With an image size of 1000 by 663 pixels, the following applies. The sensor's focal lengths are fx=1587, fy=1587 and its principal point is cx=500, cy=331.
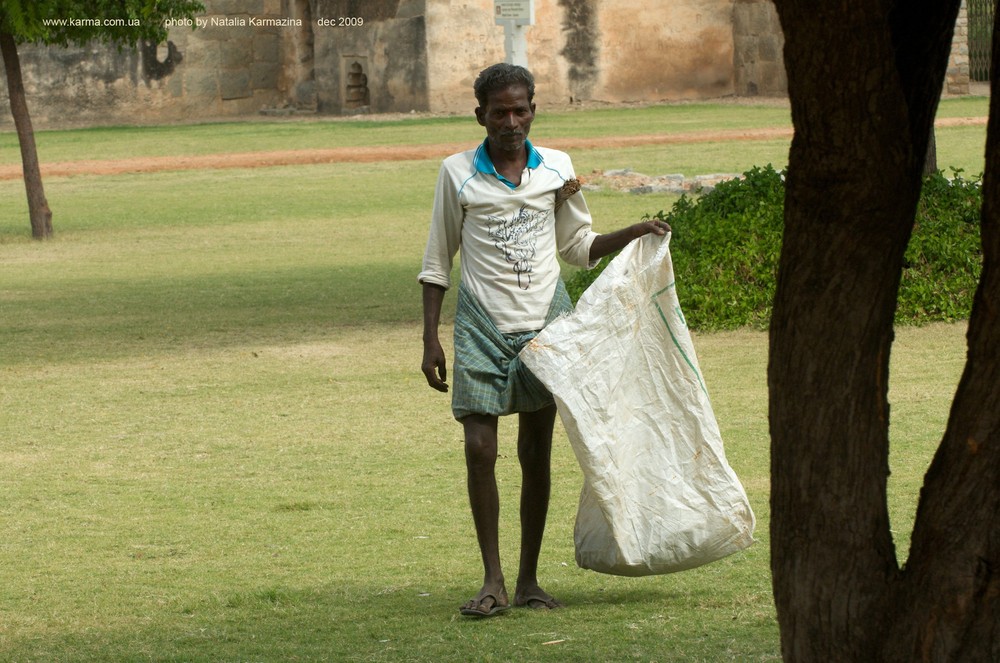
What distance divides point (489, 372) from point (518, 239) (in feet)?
1.21

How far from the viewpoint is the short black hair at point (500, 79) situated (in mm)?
4074

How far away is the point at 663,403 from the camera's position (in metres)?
3.98

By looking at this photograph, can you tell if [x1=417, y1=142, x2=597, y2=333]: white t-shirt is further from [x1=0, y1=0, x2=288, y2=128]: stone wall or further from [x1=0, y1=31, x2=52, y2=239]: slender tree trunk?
[x1=0, y1=0, x2=288, y2=128]: stone wall

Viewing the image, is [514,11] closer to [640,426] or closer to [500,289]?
[500,289]

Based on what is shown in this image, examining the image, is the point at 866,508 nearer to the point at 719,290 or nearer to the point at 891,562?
the point at 891,562

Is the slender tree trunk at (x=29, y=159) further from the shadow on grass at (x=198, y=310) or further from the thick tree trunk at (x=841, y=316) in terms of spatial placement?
the thick tree trunk at (x=841, y=316)

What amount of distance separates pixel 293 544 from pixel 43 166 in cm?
2083

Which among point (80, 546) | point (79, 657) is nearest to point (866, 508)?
point (79, 657)

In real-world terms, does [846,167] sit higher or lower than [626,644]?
higher

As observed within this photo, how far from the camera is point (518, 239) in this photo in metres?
4.17

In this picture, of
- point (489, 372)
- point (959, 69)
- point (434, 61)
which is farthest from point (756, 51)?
point (489, 372)

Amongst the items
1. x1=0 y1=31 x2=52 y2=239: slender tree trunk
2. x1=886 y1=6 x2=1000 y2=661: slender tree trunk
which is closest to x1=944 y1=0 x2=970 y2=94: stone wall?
x1=0 y1=31 x2=52 y2=239: slender tree trunk

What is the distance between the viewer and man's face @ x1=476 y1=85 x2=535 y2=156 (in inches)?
161

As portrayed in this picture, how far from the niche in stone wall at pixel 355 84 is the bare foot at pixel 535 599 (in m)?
32.5
